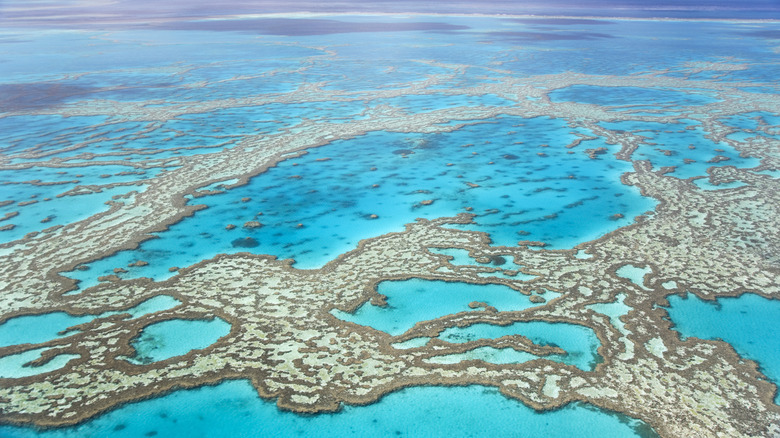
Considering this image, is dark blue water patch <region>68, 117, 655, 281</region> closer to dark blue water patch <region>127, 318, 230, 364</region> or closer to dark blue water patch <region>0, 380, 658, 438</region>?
dark blue water patch <region>127, 318, 230, 364</region>

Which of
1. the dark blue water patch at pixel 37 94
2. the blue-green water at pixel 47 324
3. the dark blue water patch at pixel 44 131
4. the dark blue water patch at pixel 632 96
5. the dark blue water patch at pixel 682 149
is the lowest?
the dark blue water patch at pixel 682 149

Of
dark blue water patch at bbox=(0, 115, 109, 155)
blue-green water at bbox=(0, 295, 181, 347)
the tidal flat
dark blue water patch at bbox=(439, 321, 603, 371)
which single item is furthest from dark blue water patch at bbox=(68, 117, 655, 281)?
dark blue water patch at bbox=(0, 115, 109, 155)

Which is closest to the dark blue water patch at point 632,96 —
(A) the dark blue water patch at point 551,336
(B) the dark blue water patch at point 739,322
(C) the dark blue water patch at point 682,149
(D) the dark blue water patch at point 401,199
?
(C) the dark blue water patch at point 682,149

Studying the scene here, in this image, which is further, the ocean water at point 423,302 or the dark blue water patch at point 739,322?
the ocean water at point 423,302

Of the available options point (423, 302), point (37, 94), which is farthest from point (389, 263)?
point (37, 94)

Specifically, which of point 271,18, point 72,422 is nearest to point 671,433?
point 72,422

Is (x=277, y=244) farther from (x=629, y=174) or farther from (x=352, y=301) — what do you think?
(x=629, y=174)

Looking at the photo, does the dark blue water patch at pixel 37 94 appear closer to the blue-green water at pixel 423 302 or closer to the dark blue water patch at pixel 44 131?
the dark blue water patch at pixel 44 131
